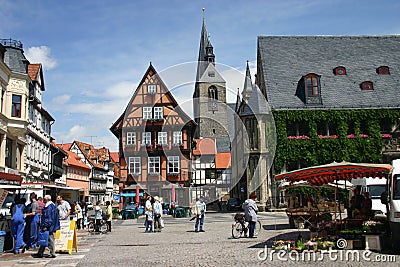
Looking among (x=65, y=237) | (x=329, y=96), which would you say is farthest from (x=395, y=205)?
(x=329, y=96)

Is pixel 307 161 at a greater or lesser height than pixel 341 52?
lesser

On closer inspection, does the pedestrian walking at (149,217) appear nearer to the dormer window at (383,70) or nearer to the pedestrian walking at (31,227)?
the pedestrian walking at (31,227)

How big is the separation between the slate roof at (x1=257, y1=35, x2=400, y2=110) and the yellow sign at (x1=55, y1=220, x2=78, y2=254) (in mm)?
29138

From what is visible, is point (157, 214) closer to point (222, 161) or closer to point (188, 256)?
point (188, 256)

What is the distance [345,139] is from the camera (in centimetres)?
3956

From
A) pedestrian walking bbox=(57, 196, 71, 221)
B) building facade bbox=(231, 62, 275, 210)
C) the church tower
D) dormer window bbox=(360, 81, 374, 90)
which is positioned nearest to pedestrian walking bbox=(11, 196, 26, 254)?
pedestrian walking bbox=(57, 196, 71, 221)

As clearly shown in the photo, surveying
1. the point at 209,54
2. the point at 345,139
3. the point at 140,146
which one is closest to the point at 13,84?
the point at 140,146

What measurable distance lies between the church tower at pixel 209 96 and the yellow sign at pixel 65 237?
67.8 metres

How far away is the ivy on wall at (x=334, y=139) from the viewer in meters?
39.4

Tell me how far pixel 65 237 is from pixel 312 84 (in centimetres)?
3245

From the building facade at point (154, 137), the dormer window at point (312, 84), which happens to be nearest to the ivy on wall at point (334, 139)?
the dormer window at point (312, 84)

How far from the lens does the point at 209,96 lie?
84.8 metres

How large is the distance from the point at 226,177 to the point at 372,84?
3255 centimetres

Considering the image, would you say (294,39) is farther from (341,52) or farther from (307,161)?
(307,161)
